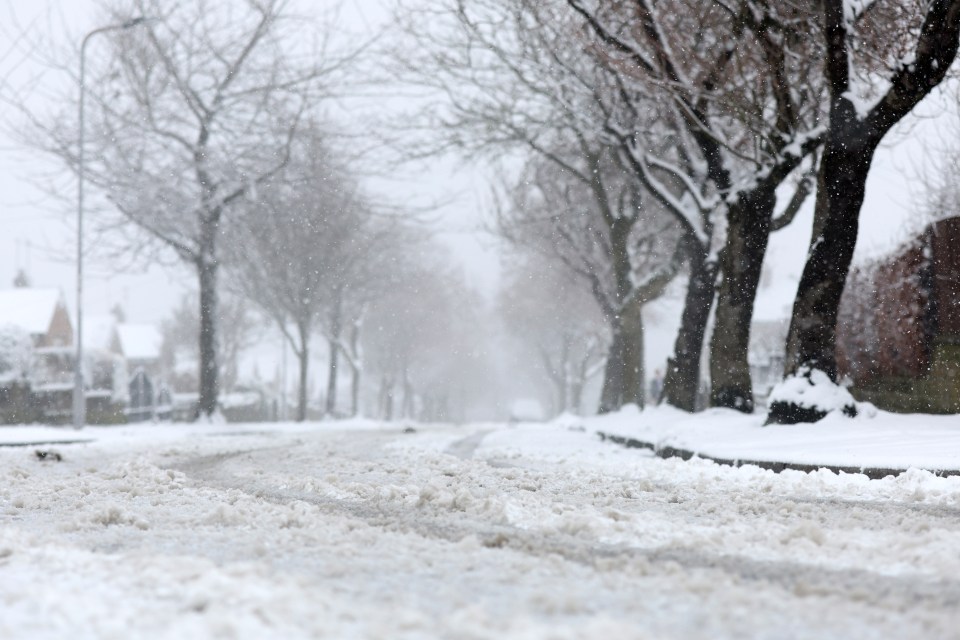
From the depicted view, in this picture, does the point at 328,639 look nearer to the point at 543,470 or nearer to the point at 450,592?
the point at 450,592

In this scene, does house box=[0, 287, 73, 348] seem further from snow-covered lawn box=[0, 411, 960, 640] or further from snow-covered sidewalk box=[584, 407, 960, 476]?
snow-covered lawn box=[0, 411, 960, 640]

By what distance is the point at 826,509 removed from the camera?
240 inches

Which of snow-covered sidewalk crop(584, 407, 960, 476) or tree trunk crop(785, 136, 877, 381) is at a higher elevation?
tree trunk crop(785, 136, 877, 381)

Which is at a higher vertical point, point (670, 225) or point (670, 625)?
point (670, 225)

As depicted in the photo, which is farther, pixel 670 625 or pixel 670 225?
pixel 670 225

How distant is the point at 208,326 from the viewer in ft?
86.5

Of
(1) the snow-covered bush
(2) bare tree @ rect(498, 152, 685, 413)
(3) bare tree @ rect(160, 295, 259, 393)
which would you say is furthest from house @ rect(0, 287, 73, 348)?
(1) the snow-covered bush

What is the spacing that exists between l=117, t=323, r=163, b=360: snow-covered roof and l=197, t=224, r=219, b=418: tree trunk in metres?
52.9

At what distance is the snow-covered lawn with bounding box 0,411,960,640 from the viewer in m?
2.94

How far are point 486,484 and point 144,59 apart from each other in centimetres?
2001

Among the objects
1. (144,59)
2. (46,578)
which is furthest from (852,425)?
(144,59)

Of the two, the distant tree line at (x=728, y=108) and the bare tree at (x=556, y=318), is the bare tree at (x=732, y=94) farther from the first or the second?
the bare tree at (x=556, y=318)

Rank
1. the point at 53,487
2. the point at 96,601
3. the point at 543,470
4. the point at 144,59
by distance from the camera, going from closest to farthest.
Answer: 1. the point at 96,601
2. the point at 53,487
3. the point at 543,470
4. the point at 144,59

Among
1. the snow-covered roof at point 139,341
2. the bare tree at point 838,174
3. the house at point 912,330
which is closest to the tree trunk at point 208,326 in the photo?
the house at point 912,330
